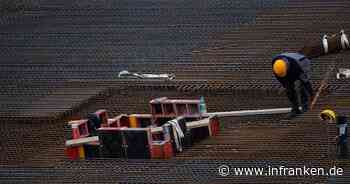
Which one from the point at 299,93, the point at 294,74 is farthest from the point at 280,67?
the point at 299,93

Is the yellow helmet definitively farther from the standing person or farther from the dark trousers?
the standing person

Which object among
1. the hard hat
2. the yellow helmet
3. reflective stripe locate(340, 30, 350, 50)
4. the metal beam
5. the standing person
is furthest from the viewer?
reflective stripe locate(340, 30, 350, 50)

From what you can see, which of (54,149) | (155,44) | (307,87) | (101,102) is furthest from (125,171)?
(155,44)

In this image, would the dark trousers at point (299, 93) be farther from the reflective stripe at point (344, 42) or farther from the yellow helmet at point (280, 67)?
the reflective stripe at point (344, 42)

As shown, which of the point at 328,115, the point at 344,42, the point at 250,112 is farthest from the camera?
the point at 344,42

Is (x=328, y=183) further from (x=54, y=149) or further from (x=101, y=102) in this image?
(x=101, y=102)

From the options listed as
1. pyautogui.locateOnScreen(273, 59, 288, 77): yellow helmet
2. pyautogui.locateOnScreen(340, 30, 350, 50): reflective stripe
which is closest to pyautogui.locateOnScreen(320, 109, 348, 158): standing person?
pyautogui.locateOnScreen(273, 59, 288, 77): yellow helmet

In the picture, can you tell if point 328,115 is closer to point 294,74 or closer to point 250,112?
point 294,74
